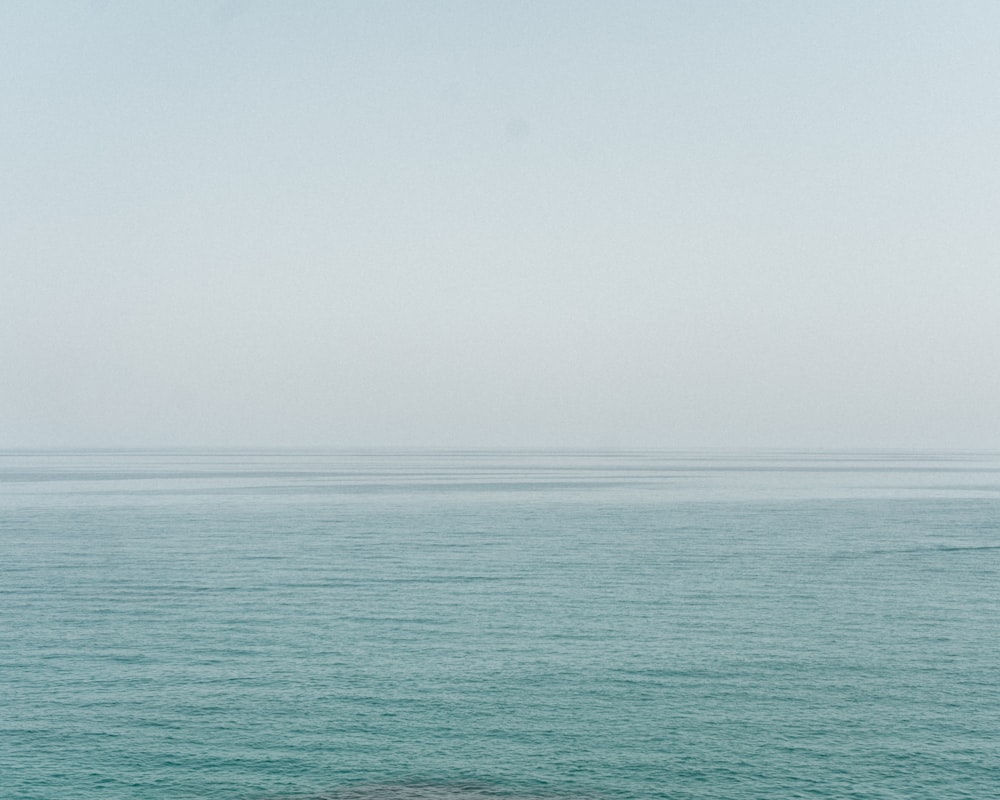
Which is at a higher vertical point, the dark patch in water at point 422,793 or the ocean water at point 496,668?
the ocean water at point 496,668

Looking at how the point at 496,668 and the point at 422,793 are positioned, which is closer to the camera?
the point at 422,793

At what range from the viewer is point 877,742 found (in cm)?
4128

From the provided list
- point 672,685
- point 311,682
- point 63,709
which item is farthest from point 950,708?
point 63,709

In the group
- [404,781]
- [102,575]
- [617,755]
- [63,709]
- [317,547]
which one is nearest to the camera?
[404,781]

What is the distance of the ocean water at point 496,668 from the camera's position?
1507 inches

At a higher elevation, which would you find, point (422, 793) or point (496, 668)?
point (496, 668)

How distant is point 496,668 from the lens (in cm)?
5150

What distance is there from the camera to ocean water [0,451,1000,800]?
38.3 m

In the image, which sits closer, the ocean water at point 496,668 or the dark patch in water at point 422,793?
the dark patch in water at point 422,793

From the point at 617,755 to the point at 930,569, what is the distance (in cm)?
5506

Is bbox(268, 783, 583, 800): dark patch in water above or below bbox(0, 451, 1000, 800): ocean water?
below

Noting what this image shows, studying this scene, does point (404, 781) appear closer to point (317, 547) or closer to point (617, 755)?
point (617, 755)

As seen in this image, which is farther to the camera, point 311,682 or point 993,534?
point 993,534

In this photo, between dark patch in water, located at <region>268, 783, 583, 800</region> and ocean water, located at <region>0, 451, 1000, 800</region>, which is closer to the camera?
dark patch in water, located at <region>268, 783, 583, 800</region>
